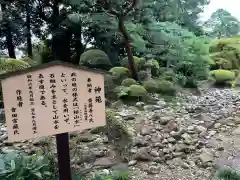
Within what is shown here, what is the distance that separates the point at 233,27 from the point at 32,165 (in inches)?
355

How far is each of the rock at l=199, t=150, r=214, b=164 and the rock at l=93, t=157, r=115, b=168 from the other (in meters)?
1.18

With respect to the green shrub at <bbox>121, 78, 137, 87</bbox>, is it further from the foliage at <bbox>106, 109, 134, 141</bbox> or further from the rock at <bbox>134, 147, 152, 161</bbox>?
the rock at <bbox>134, 147, 152, 161</bbox>

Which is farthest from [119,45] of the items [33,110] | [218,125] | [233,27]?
[33,110]

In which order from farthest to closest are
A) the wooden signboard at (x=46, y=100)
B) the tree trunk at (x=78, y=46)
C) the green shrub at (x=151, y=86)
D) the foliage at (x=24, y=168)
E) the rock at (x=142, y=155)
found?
1. the tree trunk at (x=78, y=46)
2. the green shrub at (x=151, y=86)
3. the rock at (x=142, y=155)
4. the foliage at (x=24, y=168)
5. the wooden signboard at (x=46, y=100)

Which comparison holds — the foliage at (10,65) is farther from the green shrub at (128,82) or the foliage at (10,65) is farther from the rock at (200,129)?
the rock at (200,129)

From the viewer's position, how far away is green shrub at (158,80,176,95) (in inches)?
238

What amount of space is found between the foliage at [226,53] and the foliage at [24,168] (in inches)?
254

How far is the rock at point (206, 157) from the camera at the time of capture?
3.69m

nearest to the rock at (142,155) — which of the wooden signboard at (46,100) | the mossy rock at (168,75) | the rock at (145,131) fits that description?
the rock at (145,131)

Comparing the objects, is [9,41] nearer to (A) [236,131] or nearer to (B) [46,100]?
(A) [236,131]

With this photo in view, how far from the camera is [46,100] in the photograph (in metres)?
2.02

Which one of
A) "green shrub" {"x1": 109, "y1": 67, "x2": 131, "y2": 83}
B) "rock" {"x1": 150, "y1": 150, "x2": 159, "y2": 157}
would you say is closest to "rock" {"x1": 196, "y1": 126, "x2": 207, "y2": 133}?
"rock" {"x1": 150, "y1": 150, "x2": 159, "y2": 157}

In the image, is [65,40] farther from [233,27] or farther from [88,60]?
[233,27]

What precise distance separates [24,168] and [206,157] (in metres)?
2.30
